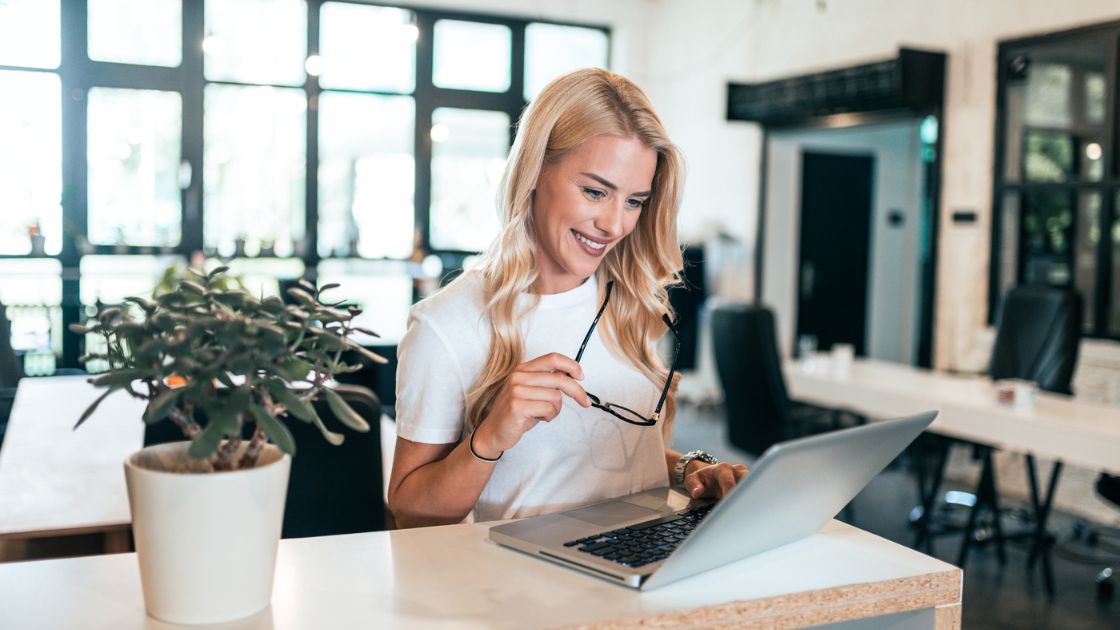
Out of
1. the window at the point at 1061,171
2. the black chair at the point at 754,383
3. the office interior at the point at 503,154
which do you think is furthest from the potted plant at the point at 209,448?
the window at the point at 1061,171

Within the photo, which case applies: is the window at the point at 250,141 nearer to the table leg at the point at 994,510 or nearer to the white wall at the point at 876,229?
the white wall at the point at 876,229

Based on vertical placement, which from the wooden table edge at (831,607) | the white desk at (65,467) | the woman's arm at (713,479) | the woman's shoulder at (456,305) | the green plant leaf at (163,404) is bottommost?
the white desk at (65,467)

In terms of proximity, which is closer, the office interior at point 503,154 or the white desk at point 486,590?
the white desk at point 486,590

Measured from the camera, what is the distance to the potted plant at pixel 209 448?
3.21 feet

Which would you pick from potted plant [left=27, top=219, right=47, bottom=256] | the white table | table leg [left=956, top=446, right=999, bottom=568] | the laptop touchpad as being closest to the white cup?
the white table

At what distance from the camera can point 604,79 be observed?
1596 millimetres

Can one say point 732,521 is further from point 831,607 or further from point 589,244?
point 589,244

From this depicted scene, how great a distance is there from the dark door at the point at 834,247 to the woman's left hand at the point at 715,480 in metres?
6.35

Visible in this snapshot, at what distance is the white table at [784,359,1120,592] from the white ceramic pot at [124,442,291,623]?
306 cm

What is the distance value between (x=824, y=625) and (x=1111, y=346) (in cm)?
455

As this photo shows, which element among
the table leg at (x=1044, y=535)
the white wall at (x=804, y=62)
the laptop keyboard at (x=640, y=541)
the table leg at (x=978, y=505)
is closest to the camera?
the laptop keyboard at (x=640, y=541)

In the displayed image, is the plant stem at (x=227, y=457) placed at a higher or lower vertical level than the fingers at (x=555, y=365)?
lower

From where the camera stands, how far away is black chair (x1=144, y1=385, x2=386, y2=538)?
198 centimetres

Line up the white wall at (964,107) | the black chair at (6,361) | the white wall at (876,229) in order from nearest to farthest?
the black chair at (6,361)
the white wall at (964,107)
the white wall at (876,229)
